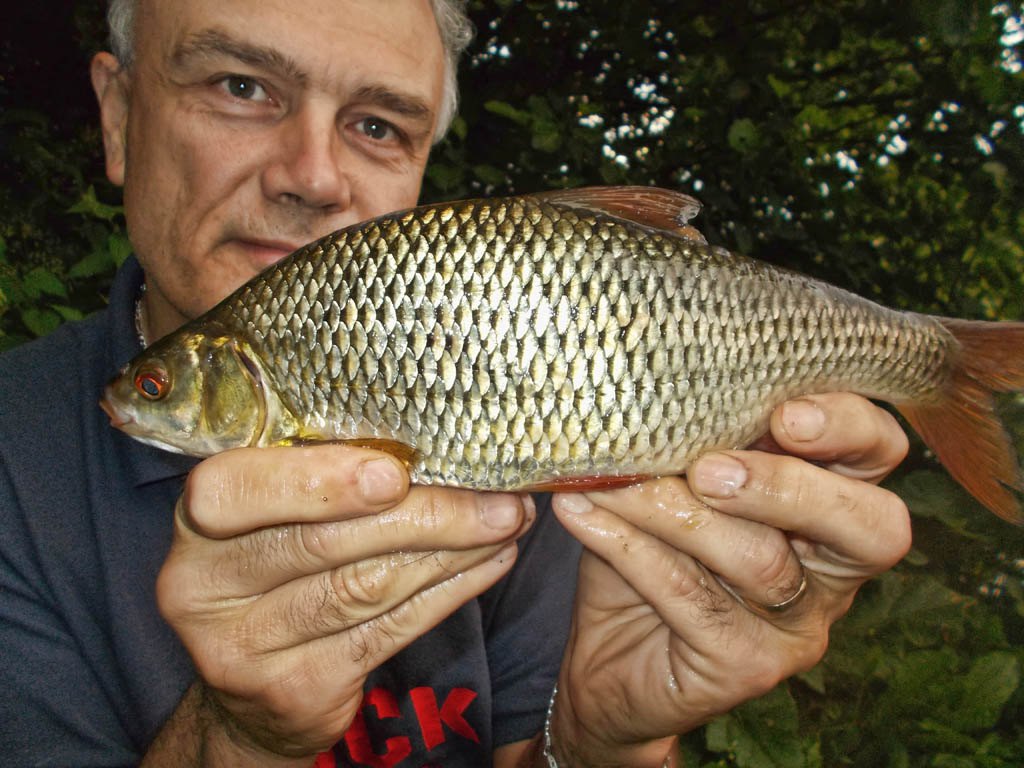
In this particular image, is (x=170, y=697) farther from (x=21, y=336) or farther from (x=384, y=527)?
(x=21, y=336)

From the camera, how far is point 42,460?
60.4 inches

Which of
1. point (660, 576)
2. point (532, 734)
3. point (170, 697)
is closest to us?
point (660, 576)

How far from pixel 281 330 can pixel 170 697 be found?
2.82 ft

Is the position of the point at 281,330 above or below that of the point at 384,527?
above

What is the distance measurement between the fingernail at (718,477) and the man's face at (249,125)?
85 centimetres

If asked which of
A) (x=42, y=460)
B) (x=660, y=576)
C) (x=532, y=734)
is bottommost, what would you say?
(x=532, y=734)

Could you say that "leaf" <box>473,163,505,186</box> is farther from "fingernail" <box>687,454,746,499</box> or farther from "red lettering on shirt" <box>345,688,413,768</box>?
"fingernail" <box>687,454,746,499</box>

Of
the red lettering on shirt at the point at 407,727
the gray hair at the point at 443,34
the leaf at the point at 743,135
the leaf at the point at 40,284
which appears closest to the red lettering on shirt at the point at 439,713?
the red lettering on shirt at the point at 407,727

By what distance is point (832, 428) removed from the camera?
1.10 meters

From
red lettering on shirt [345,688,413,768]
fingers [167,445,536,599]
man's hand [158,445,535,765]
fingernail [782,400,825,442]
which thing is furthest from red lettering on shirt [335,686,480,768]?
fingernail [782,400,825,442]

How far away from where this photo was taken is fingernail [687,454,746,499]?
1070mm

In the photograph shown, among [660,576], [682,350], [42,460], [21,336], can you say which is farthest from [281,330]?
[21,336]

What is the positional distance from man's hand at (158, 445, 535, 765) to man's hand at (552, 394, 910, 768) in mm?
177

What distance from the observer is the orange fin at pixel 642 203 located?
1.10m
